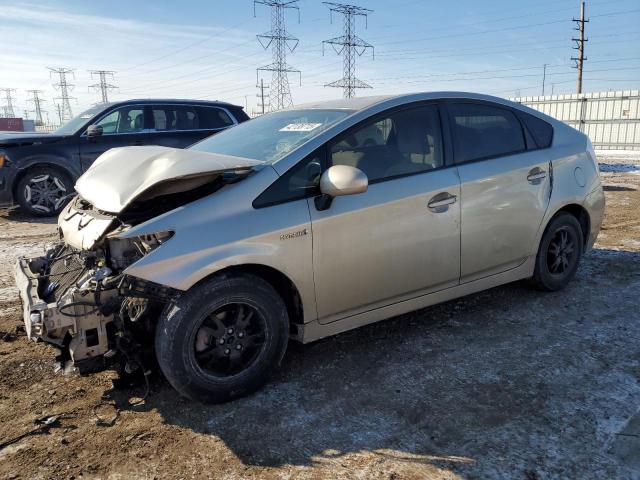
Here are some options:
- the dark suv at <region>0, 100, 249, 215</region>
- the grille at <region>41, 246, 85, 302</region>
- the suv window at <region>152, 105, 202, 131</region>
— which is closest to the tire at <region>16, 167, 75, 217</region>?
the dark suv at <region>0, 100, 249, 215</region>

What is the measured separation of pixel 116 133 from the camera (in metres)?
8.93

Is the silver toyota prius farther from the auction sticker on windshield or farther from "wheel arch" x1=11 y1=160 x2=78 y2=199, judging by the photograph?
"wheel arch" x1=11 y1=160 x2=78 y2=199

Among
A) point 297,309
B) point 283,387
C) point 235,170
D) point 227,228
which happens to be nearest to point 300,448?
point 283,387

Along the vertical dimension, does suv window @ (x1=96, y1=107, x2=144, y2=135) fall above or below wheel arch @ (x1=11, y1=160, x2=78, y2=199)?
above

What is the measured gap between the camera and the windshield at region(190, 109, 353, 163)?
3.44m

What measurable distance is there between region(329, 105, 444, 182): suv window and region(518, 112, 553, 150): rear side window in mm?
1017

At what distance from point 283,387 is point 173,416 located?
0.67m

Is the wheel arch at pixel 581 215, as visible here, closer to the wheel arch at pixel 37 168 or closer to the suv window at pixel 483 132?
the suv window at pixel 483 132

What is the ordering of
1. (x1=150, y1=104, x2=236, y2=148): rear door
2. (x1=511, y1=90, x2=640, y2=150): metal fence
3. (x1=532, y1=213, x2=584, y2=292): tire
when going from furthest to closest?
1. (x1=511, y1=90, x2=640, y2=150): metal fence
2. (x1=150, y1=104, x2=236, y2=148): rear door
3. (x1=532, y1=213, x2=584, y2=292): tire

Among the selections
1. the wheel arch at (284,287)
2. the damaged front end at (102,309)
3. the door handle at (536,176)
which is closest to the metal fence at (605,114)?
the door handle at (536,176)

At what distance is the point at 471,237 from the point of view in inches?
151

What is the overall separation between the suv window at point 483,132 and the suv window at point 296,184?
121 cm

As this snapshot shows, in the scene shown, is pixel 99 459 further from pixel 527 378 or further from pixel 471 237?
pixel 471 237

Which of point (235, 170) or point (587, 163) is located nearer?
point (235, 170)
